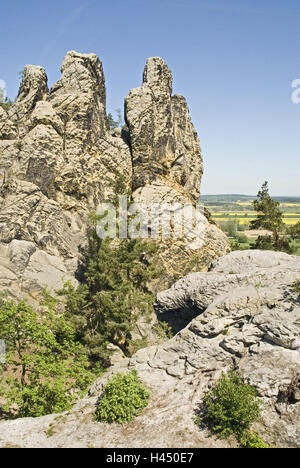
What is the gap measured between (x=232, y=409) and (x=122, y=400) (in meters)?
4.49

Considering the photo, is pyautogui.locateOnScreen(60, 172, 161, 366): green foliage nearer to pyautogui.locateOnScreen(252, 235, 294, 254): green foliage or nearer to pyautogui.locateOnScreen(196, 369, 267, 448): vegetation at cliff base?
pyautogui.locateOnScreen(196, 369, 267, 448): vegetation at cliff base

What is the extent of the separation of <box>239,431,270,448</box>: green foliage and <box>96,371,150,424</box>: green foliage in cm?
414

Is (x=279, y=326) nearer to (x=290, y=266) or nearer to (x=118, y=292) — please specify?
(x=290, y=266)

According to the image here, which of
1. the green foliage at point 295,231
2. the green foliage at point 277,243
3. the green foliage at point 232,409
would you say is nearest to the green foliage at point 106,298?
the green foliage at point 232,409

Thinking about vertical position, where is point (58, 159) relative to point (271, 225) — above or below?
above

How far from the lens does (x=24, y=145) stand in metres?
38.0

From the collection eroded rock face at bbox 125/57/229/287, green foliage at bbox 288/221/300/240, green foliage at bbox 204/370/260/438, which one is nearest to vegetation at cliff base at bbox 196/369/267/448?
green foliage at bbox 204/370/260/438

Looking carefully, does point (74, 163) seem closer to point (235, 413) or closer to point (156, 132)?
point (156, 132)

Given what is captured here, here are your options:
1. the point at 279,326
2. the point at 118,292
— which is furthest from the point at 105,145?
the point at 279,326

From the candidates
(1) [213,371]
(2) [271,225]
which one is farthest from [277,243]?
(1) [213,371]

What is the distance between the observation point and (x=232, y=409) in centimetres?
1081

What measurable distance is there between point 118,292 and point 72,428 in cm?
1498

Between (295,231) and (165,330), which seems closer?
(165,330)

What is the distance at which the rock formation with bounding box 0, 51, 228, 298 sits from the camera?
35344mm
